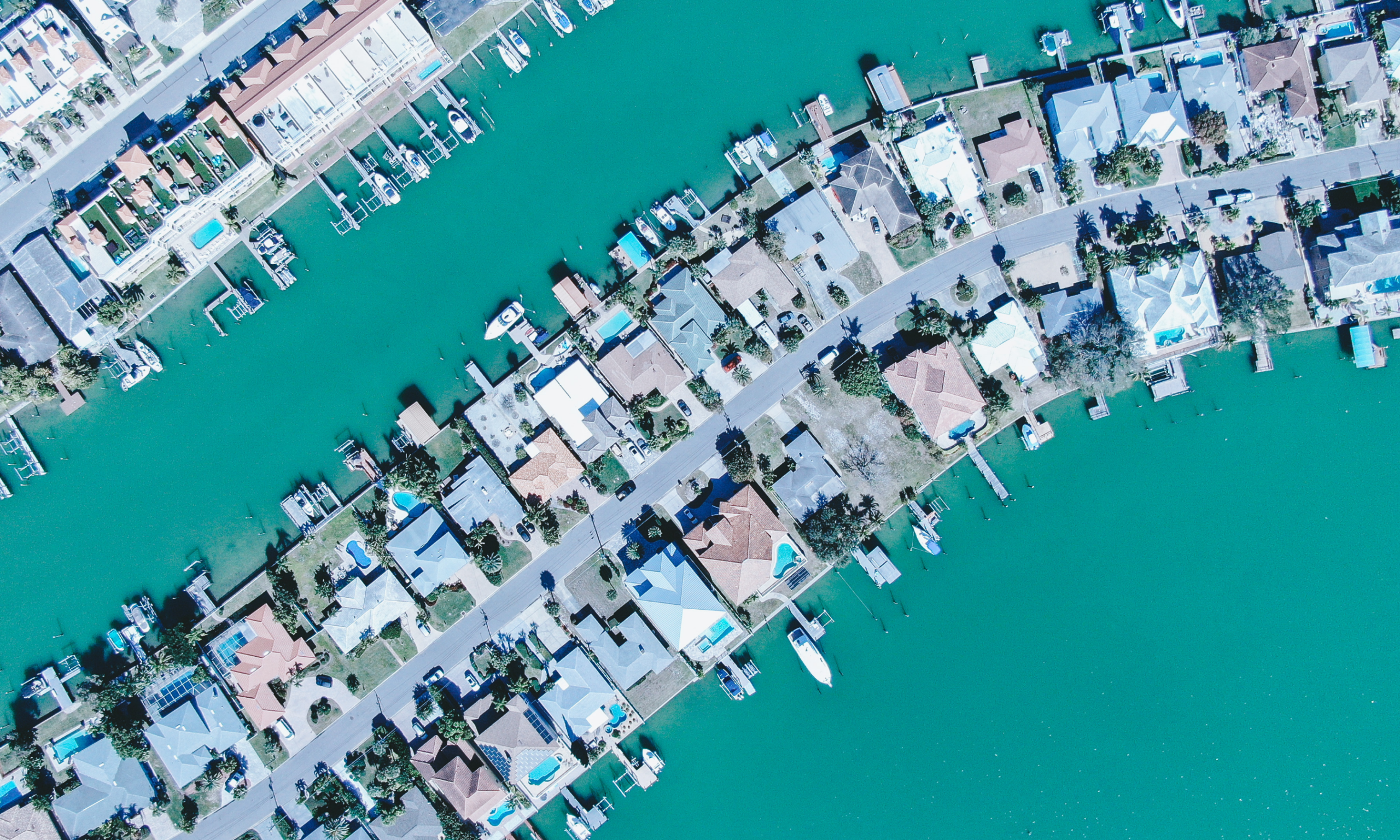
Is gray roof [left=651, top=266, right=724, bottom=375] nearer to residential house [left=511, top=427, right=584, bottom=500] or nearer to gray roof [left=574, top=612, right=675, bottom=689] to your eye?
residential house [left=511, top=427, right=584, bottom=500]

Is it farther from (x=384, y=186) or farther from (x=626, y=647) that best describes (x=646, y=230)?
(x=626, y=647)

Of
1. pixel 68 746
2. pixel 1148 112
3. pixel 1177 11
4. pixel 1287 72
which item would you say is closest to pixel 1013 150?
pixel 1148 112

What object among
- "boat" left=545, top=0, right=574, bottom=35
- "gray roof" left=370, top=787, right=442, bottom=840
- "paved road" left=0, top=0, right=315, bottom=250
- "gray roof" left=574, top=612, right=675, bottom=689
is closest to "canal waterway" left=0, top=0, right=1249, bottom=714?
"boat" left=545, top=0, right=574, bottom=35

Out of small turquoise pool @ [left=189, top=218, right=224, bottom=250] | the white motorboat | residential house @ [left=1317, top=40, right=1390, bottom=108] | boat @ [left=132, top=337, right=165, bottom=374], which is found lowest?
residential house @ [left=1317, top=40, right=1390, bottom=108]

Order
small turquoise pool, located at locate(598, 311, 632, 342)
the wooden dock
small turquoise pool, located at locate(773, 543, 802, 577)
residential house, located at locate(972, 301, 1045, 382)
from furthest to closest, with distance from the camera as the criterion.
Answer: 1. the wooden dock
2. small turquoise pool, located at locate(773, 543, 802, 577)
3. small turquoise pool, located at locate(598, 311, 632, 342)
4. residential house, located at locate(972, 301, 1045, 382)

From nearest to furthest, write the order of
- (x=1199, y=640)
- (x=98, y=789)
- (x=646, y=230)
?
1. (x=98, y=789)
2. (x=646, y=230)
3. (x=1199, y=640)

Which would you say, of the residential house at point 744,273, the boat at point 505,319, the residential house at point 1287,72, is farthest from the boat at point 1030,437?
the boat at point 505,319
